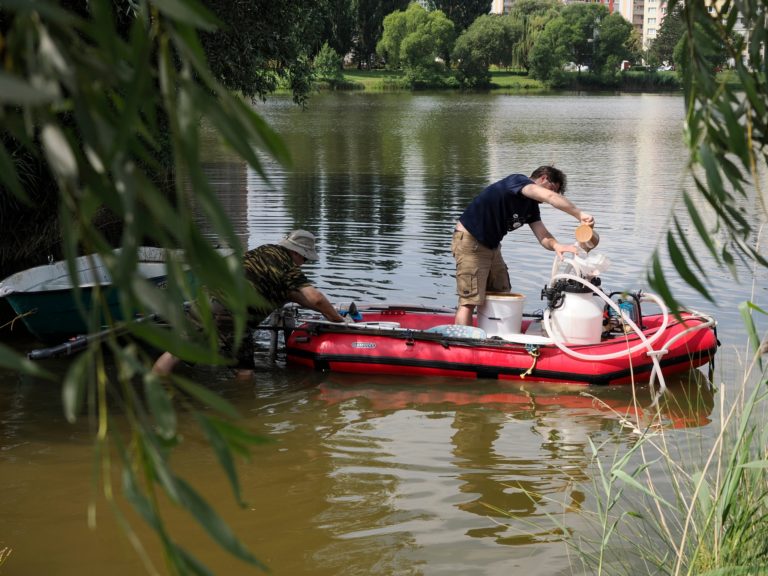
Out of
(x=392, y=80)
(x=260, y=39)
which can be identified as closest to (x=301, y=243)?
(x=260, y=39)

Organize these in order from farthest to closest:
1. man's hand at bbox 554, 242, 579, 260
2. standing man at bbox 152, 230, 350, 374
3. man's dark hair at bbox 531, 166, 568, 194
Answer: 1. man's dark hair at bbox 531, 166, 568, 194
2. man's hand at bbox 554, 242, 579, 260
3. standing man at bbox 152, 230, 350, 374

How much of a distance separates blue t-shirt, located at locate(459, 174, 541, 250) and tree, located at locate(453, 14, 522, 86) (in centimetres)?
8227

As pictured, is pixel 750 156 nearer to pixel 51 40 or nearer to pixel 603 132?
pixel 51 40

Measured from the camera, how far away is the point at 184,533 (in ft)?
16.7

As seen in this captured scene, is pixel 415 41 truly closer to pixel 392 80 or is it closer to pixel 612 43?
pixel 392 80

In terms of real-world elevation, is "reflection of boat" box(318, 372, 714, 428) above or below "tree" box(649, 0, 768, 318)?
below

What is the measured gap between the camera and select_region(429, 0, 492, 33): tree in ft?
379

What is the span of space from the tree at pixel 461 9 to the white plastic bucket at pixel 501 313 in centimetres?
11013

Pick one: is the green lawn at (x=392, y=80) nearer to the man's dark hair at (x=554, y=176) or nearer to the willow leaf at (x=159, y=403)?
the man's dark hair at (x=554, y=176)

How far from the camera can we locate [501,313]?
8445 mm

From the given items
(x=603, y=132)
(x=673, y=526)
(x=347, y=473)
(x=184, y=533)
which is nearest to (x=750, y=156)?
(x=673, y=526)

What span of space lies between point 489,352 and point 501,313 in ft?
1.79

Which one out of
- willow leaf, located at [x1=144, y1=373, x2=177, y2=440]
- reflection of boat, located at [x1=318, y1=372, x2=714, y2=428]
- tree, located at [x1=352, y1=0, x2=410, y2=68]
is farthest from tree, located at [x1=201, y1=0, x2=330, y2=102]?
tree, located at [x1=352, y1=0, x2=410, y2=68]

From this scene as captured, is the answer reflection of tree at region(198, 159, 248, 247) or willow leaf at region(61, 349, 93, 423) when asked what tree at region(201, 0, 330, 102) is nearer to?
reflection of tree at region(198, 159, 248, 247)
